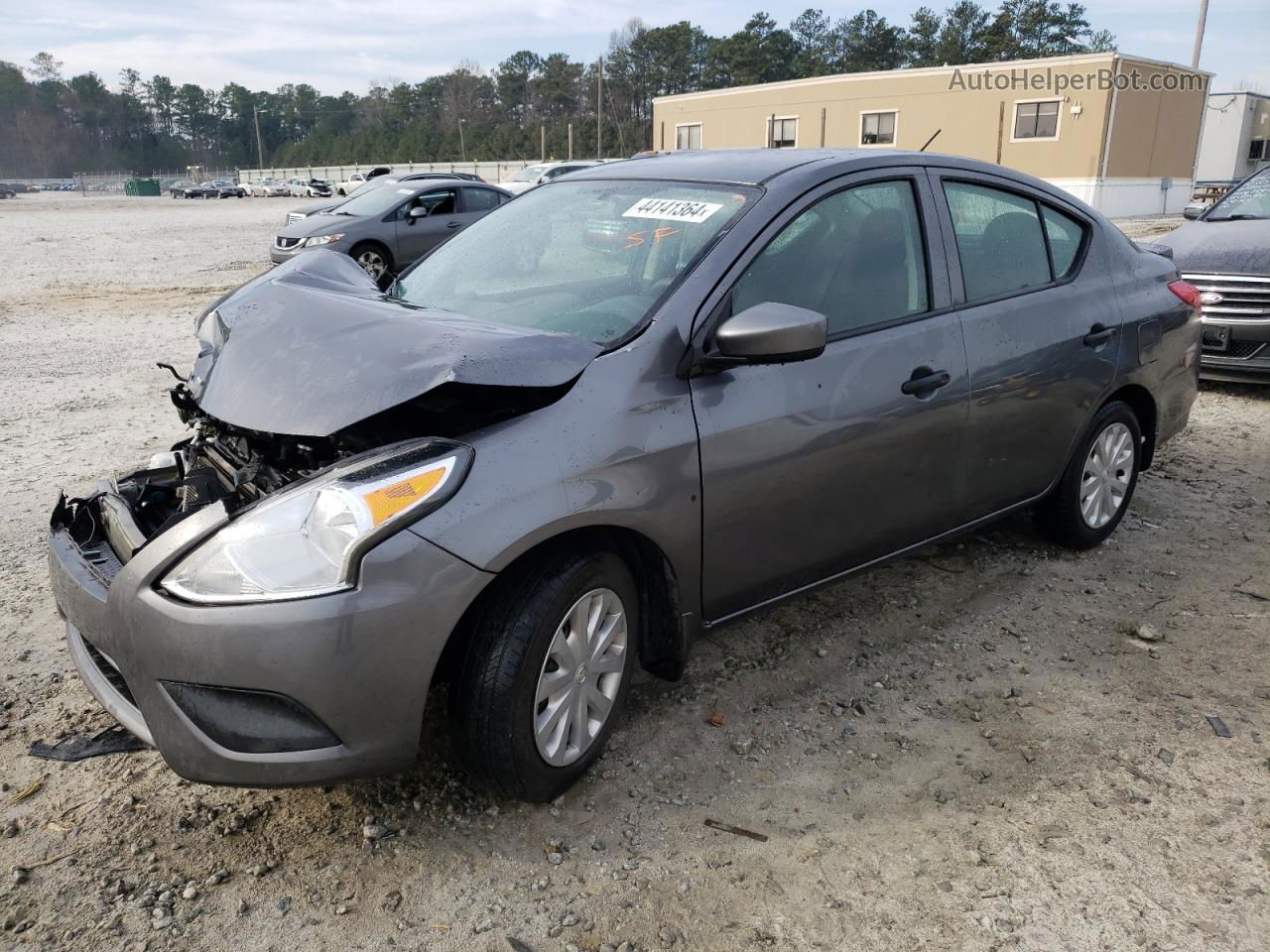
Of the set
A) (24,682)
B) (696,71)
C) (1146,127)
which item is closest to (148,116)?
(696,71)

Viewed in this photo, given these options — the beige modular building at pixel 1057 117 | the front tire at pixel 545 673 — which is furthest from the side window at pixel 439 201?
the beige modular building at pixel 1057 117

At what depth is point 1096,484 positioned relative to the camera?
4.31 meters

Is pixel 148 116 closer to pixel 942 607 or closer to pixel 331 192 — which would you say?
pixel 331 192

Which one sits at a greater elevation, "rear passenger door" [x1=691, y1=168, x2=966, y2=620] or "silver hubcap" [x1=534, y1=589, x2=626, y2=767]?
"rear passenger door" [x1=691, y1=168, x2=966, y2=620]

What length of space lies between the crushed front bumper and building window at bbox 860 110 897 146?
40.7 m

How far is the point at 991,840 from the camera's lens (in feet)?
8.38

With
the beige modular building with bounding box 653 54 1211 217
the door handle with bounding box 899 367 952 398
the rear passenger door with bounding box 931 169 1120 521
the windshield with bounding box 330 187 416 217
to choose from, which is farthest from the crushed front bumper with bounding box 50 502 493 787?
the beige modular building with bounding box 653 54 1211 217

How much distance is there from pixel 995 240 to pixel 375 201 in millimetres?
12199

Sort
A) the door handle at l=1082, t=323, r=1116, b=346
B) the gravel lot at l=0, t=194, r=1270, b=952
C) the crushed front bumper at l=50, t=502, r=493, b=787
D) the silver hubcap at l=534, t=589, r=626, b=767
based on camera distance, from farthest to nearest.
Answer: the door handle at l=1082, t=323, r=1116, b=346 → the silver hubcap at l=534, t=589, r=626, b=767 → the gravel lot at l=0, t=194, r=1270, b=952 → the crushed front bumper at l=50, t=502, r=493, b=787

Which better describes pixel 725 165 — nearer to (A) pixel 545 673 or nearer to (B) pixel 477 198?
(A) pixel 545 673

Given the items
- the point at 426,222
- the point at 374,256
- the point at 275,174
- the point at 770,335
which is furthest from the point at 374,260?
the point at 275,174

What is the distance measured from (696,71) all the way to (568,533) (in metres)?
92.2

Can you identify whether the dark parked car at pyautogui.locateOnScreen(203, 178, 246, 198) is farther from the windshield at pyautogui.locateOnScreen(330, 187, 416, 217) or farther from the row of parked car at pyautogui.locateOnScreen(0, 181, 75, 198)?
the windshield at pyautogui.locateOnScreen(330, 187, 416, 217)

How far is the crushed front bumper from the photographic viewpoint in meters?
2.13
